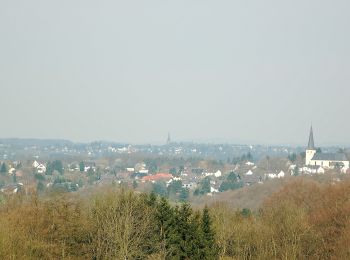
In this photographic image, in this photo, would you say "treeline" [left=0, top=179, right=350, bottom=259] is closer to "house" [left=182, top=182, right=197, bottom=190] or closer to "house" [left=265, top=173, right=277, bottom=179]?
"house" [left=182, top=182, right=197, bottom=190]

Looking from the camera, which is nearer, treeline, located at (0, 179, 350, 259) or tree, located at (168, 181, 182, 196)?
treeline, located at (0, 179, 350, 259)

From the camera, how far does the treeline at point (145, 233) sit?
2312 centimetres

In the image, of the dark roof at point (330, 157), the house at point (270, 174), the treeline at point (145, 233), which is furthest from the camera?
the dark roof at point (330, 157)

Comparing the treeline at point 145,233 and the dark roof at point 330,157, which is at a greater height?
the dark roof at point 330,157

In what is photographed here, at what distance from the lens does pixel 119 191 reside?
97.8 feet

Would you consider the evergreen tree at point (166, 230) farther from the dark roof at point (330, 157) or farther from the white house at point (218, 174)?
the dark roof at point (330, 157)

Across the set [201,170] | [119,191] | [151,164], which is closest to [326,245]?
[119,191]

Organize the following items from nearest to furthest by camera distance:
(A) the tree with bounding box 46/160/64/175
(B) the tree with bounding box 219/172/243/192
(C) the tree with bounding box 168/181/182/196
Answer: (C) the tree with bounding box 168/181/182/196 → (B) the tree with bounding box 219/172/243/192 → (A) the tree with bounding box 46/160/64/175

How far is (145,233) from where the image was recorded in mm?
25828

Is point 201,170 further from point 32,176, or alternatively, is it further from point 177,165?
point 32,176

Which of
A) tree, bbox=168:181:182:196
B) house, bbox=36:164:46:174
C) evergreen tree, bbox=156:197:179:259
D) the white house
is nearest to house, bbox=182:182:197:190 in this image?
tree, bbox=168:181:182:196

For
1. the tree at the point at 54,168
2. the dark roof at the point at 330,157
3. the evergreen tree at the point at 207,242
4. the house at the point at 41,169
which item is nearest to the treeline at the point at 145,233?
the evergreen tree at the point at 207,242

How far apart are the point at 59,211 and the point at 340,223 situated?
13.2 meters

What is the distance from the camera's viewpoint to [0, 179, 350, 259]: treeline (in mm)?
23125
